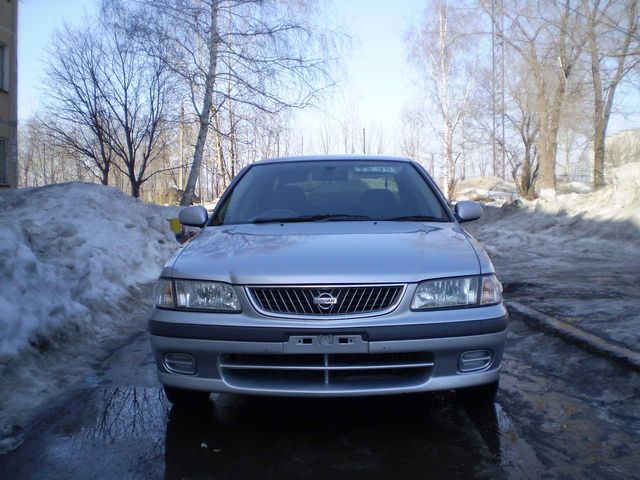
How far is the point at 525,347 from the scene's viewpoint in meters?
4.89

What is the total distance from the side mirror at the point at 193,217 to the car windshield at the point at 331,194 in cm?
11

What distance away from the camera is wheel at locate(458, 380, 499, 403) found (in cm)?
332

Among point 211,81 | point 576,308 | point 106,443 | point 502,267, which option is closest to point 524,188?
point 211,81

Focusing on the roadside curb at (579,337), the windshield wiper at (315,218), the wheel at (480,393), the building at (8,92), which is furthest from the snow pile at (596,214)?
the building at (8,92)

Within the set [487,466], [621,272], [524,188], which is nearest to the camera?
[487,466]

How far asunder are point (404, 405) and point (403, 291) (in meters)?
0.95

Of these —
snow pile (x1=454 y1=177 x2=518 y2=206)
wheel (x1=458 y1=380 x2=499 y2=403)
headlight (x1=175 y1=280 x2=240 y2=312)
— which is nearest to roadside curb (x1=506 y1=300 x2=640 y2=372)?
wheel (x1=458 y1=380 x2=499 y2=403)

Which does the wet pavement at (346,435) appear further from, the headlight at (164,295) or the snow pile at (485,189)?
the snow pile at (485,189)

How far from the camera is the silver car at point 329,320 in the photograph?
2.85 metres

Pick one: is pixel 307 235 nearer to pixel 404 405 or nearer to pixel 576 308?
pixel 404 405

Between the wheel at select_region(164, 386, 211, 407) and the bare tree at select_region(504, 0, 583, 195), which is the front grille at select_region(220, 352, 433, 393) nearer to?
the wheel at select_region(164, 386, 211, 407)

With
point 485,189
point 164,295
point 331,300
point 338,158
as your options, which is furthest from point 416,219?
point 485,189

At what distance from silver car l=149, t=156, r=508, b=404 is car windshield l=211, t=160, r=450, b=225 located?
2.51ft

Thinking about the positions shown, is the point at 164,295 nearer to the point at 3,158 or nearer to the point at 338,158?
the point at 338,158
